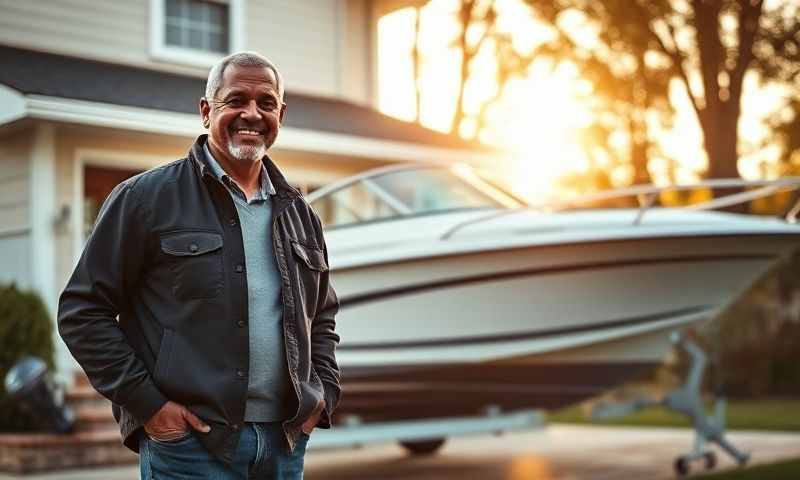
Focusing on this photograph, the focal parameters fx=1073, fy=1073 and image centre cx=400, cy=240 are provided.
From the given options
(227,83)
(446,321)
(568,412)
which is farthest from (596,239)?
(568,412)

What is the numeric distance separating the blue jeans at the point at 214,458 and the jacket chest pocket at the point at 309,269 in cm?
34

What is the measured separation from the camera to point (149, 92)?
30.2 feet

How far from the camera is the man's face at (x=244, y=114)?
2457 mm

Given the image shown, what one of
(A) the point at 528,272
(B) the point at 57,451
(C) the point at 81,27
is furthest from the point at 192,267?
(C) the point at 81,27

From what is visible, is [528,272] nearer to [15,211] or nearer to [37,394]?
[37,394]

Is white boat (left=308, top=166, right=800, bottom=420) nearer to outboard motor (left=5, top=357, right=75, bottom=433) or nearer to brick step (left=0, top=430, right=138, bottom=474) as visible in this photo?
brick step (left=0, top=430, right=138, bottom=474)

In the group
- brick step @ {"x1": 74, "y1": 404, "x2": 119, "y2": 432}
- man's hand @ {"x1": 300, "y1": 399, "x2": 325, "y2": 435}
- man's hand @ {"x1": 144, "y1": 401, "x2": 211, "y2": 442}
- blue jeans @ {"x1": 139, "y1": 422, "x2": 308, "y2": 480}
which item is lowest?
brick step @ {"x1": 74, "y1": 404, "x2": 119, "y2": 432}

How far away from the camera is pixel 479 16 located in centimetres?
1998

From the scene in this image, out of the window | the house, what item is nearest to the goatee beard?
the house

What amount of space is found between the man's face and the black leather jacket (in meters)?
0.10

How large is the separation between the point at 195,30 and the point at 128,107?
7.51 feet

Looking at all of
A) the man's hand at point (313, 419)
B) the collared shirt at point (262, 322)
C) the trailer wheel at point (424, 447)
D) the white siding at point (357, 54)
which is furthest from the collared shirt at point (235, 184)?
the white siding at point (357, 54)

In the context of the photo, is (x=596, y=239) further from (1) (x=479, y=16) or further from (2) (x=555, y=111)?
(2) (x=555, y=111)

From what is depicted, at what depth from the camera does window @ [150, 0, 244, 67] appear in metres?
10.1
